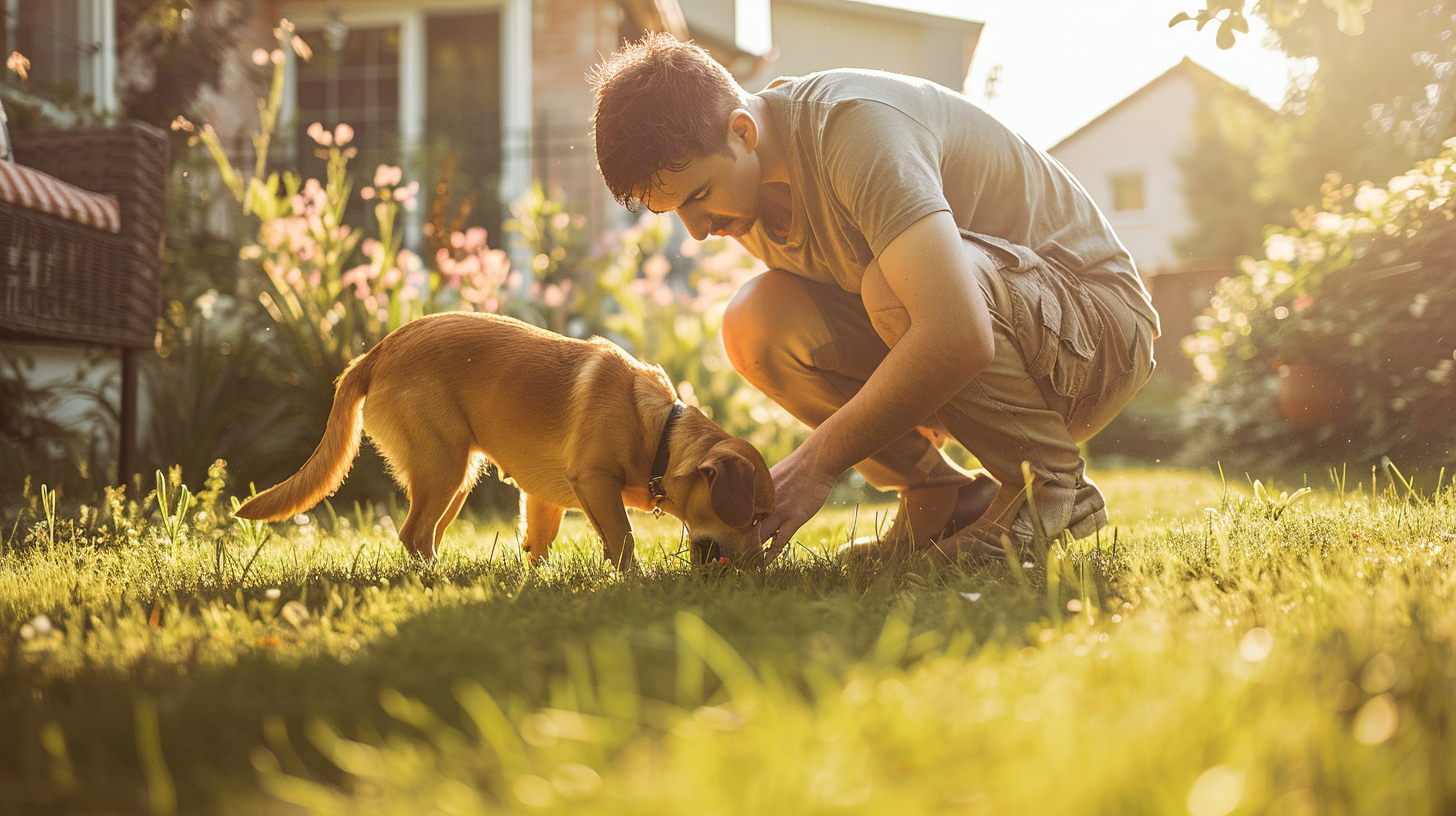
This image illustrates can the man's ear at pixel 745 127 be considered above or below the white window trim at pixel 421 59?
below

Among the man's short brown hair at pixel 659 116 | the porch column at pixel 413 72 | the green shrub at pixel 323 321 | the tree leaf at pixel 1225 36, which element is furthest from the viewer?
the porch column at pixel 413 72

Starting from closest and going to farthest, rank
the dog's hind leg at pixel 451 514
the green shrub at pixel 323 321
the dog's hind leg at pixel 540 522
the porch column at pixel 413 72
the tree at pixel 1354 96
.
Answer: the dog's hind leg at pixel 451 514 → the dog's hind leg at pixel 540 522 → the green shrub at pixel 323 321 → the porch column at pixel 413 72 → the tree at pixel 1354 96

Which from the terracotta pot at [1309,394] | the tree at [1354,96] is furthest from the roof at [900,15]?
the terracotta pot at [1309,394]

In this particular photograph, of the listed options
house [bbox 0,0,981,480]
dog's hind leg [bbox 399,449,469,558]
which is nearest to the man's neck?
dog's hind leg [bbox 399,449,469,558]

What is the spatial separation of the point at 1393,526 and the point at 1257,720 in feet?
6.04

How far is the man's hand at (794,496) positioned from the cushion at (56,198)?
8.45 feet

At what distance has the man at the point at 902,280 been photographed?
2174 millimetres

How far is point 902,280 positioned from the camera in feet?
7.07

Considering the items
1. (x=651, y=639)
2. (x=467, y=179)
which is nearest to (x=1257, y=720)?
(x=651, y=639)

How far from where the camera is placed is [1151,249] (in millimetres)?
27578

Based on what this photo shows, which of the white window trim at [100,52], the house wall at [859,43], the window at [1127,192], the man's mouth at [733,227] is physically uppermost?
the house wall at [859,43]

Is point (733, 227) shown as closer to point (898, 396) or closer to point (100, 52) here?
point (898, 396)

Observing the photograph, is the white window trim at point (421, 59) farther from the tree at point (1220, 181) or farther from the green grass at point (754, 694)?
the tree at point (1220, 181)

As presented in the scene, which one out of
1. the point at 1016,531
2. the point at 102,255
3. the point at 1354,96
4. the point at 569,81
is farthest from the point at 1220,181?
the point at 102,255
